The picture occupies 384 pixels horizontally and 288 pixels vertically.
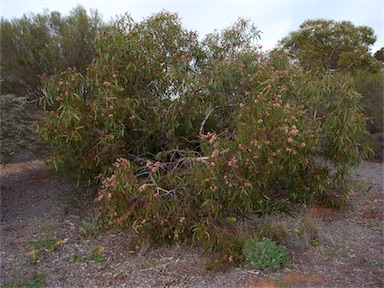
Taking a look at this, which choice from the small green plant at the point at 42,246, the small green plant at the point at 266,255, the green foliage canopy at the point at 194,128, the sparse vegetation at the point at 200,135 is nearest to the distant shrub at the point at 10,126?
the sparse vegetation at the point at 200,135

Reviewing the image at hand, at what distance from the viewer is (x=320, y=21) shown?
1416 centimetres

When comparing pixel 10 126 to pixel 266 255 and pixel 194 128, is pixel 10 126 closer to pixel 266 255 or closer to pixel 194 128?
pixel 194 128

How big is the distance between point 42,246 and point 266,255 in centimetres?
248

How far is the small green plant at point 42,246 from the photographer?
454 centimetres

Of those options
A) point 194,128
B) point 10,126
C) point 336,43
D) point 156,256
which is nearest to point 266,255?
point 156,256

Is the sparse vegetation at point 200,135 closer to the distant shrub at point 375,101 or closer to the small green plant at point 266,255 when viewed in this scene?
the small green plant at point 266,255

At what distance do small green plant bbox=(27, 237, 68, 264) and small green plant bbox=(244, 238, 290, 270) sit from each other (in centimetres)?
211

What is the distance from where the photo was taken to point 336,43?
1376 centimetres

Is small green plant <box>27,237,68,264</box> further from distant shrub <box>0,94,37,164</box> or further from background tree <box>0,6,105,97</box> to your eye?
background tree <box>0,6,105,97</box>

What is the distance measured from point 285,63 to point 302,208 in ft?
6.02

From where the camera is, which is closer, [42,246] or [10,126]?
[42,246]

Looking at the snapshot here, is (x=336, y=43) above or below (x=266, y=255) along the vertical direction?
above

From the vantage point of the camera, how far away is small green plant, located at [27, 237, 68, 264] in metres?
4.54

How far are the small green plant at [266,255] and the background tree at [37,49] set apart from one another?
18.1 feet
